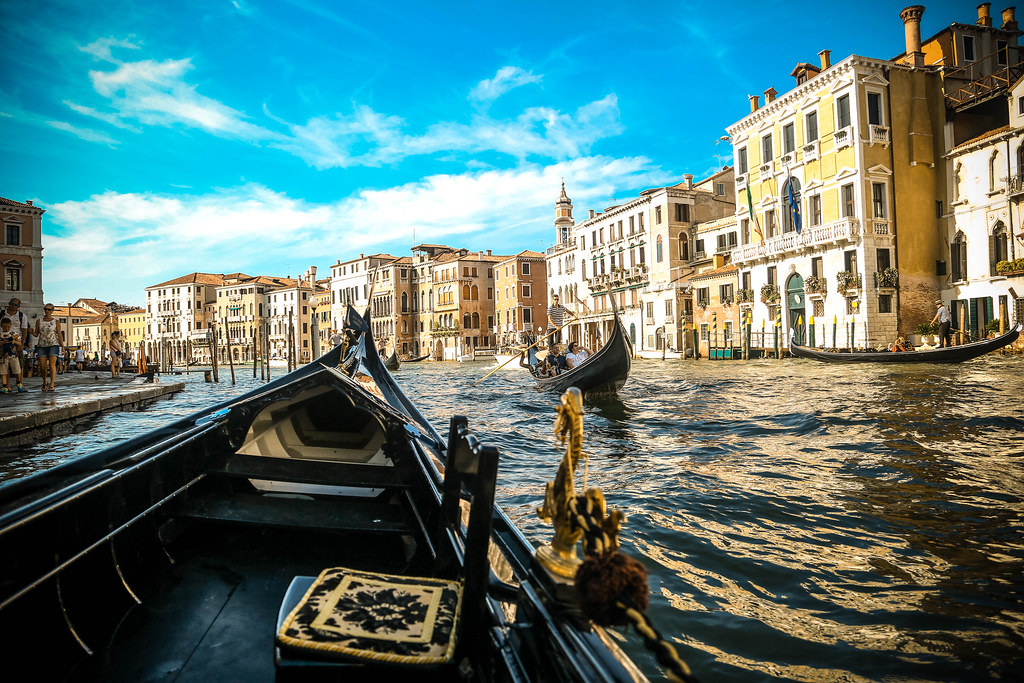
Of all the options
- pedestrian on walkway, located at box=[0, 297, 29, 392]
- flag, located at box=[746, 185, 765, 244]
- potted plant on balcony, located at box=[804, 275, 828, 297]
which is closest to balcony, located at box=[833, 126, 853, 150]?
flag, located at box=[746, 185, 765, 244]

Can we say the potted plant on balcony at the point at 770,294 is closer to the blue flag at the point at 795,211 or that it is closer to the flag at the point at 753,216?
the flag at the point at 753,216

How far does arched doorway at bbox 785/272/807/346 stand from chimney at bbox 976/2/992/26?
29.6 feet

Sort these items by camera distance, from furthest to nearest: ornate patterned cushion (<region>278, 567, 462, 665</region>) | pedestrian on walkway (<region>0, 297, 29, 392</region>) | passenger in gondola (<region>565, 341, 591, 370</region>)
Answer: passenger in gondola (<region>565, 341, 591, 370</region>) < pedestrian on walkway (<region>0, 297, 29, 392</region>) < ornate patterned cushion (<region>278, 567, 462, 665</region>)

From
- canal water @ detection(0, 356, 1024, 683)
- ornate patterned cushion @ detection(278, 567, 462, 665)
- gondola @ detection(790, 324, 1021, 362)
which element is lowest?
canal water @ detection(0, 356, 1024, 683)

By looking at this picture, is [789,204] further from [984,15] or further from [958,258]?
[984,15]

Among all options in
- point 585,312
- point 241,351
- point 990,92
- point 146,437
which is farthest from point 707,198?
point 241,351

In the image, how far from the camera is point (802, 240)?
16.9 m

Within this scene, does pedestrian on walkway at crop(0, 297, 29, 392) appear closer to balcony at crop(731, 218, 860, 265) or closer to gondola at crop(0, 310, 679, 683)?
gondola at crop(0, 310, 679, 683)

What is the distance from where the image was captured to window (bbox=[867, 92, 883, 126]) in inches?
617

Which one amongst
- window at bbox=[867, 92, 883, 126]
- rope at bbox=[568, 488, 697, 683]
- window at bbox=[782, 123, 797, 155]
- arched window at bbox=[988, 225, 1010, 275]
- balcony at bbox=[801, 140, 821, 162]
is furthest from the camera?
window at bbox=[782, 123, 797, 155]

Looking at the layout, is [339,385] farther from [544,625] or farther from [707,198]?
[707,198]

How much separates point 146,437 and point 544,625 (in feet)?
5.90

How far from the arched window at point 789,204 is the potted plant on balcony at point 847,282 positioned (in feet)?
8.21

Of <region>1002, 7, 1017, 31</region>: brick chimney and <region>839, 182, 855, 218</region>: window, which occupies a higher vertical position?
<region>1002, 7, 1017, 31</region>: brick chimney
